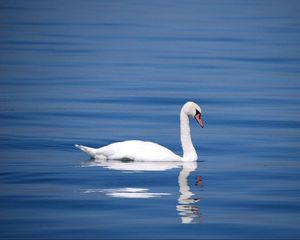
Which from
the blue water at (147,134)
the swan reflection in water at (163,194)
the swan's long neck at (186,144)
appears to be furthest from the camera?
the swan's long neck at (186,144)

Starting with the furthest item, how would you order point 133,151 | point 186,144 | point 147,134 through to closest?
point 147,134, point 186,144, point 133,151

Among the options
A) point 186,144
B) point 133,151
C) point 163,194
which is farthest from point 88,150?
point 163,194

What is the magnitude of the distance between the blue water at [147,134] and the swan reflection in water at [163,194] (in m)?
0.02

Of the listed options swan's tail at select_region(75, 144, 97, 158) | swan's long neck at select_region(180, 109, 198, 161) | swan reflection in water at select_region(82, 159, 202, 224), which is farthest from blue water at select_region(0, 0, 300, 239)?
swan's long neck at select_region(180, 109, 198, 161)

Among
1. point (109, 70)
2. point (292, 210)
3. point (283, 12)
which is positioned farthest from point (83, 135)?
point (283, 12)

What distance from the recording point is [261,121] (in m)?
24.1

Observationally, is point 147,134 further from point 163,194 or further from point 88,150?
point 163,194

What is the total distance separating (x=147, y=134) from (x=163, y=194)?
20.6 ft

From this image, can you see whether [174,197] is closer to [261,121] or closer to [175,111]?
[261,121]

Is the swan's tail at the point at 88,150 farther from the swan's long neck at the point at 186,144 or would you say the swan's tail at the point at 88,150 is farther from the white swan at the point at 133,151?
the swan's long neck at the point at 186,144

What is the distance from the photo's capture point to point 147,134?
22047 millimetres

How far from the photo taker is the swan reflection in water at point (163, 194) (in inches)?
574

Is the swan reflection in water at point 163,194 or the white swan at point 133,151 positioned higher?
the white swan at point 133,151

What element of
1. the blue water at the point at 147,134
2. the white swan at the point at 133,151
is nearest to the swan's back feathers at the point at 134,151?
the white swan at the point at 133,151
